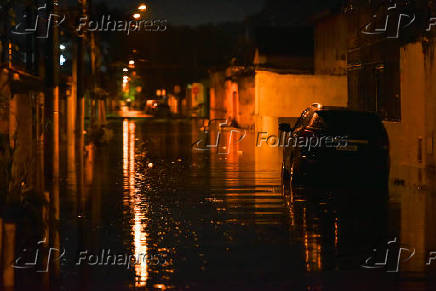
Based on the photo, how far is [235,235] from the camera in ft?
35.9

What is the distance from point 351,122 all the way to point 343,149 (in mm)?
631

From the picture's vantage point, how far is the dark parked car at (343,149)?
1583 centimetres

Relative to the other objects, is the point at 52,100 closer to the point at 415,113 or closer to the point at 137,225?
the point at 137,225

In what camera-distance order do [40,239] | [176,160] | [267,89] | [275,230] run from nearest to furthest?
[40,239]
[275,230]
[176,160]
[267,89]

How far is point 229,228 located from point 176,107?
81.6 m

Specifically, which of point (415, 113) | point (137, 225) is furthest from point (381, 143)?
point (137, 225)

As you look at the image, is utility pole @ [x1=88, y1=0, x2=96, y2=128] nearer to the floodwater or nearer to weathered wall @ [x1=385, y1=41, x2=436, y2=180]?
the floodwater

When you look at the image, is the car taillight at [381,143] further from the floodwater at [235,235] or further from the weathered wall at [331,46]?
the weathered wall at [331,46]

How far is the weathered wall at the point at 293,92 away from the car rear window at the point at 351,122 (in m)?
Result: 20.4

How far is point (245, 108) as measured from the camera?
153ft

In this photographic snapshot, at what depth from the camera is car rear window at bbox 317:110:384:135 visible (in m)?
15.9

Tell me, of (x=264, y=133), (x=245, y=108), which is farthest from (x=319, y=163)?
(x=245, y=108)

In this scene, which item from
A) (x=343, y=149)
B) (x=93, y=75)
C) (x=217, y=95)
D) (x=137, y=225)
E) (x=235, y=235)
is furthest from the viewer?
(x=217, y=95)

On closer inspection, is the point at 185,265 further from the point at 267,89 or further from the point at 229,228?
the point at 267,89
